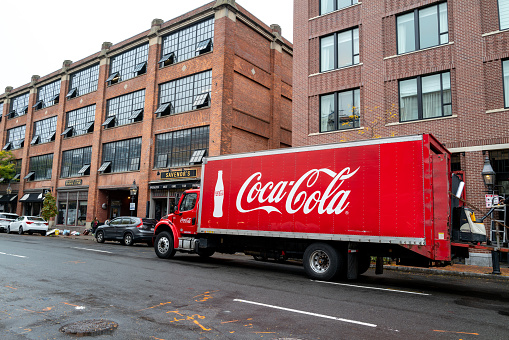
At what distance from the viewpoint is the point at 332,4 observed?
70.9ft

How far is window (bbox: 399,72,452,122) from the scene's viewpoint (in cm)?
1745

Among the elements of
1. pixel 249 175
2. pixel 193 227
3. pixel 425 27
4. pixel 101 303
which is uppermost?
pixel 425 27

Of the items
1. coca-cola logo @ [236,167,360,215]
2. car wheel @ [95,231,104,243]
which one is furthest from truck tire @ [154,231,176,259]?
car wheel @ [95,231,104,243]

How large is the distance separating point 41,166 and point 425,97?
38735mm

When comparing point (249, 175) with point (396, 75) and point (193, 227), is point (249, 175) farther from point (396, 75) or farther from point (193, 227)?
point (396, 75)

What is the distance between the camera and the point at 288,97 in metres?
31.5

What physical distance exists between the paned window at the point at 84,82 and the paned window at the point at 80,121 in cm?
180

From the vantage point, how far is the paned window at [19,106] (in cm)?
4600

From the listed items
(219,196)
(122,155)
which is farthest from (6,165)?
(219,196)

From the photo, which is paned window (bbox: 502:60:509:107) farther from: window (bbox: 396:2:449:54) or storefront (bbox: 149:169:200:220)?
storefront (bbox: 149:169:200:220)

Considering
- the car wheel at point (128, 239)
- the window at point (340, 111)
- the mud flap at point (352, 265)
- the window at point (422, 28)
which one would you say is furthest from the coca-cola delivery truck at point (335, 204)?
the window at point (422, 28)

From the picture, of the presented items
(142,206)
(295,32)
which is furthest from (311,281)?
(142,206)

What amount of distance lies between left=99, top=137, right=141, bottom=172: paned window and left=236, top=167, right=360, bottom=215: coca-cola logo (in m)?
20.3

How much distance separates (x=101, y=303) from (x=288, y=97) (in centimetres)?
2647
